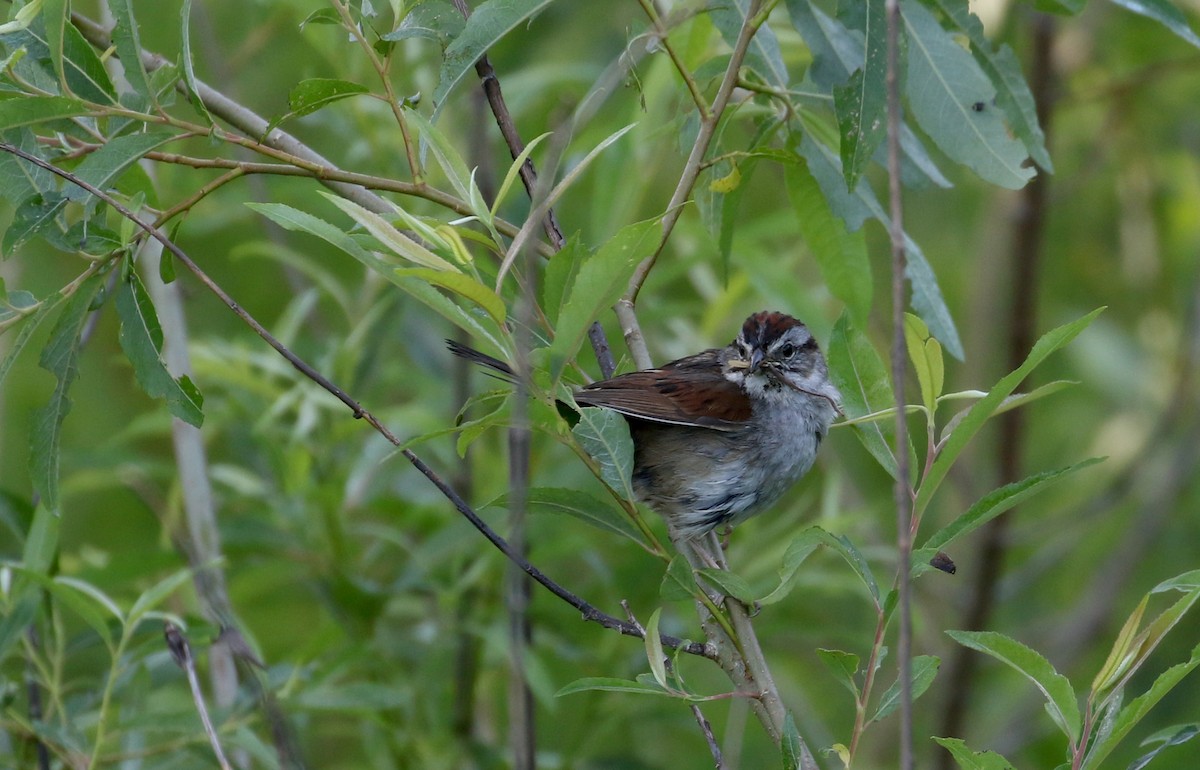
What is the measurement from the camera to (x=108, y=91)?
2.18 metres

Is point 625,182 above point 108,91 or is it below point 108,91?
below

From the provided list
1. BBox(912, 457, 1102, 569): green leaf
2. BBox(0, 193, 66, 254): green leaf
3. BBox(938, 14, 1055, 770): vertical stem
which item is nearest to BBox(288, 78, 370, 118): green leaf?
BBox(0, 193, 66, 254): green leaf

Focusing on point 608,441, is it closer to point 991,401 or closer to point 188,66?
point 991,401

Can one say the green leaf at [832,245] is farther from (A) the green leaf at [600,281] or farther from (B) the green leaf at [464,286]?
(B) the green leaf at [464,286]

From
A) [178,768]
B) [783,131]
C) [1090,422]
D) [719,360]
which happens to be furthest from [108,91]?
[1090,422]

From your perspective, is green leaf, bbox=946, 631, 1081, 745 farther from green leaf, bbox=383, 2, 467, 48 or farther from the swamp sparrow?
the swamp sparrow

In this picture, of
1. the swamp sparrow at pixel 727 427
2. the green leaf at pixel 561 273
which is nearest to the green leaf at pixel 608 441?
the green leaf at pixel 561 273

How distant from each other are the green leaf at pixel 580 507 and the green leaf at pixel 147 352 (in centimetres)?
61

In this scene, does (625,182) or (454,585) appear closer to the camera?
(454,585)

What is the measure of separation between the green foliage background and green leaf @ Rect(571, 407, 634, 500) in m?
0.56

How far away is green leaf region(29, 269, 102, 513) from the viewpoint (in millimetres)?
2217

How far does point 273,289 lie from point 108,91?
144 inches

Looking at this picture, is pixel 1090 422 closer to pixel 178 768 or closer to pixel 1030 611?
pixel 1030 611

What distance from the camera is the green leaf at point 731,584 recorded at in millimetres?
2246
